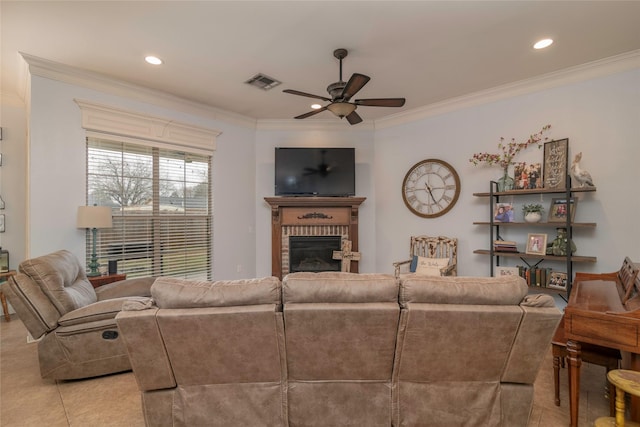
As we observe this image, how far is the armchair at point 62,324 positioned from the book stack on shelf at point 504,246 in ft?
12.5

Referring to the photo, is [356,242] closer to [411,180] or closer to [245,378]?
[411,180]

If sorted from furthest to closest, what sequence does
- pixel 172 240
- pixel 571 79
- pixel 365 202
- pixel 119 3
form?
pixel 365 202
pixel 172 240
pixel 571 79
pixel 119 3

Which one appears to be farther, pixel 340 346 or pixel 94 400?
pixel 94 400

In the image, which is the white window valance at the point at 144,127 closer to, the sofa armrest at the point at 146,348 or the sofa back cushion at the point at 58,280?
the sofa back cushion at the point at 58,280

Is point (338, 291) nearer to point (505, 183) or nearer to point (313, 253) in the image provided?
point (505, 183)

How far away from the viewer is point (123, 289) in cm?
316

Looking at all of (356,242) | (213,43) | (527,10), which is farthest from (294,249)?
(527,10)

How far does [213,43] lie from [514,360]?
3.43m

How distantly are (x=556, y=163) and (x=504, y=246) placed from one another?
110 cm

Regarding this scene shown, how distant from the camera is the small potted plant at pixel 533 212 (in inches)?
139

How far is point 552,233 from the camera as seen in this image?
3625mm

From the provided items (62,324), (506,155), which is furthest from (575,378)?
(62,324)

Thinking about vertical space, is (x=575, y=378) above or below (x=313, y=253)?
below

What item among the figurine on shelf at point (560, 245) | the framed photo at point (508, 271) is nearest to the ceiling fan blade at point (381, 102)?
the figurine on shelf at point (560, 245)
